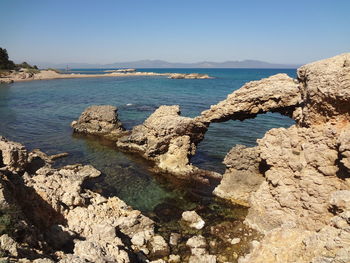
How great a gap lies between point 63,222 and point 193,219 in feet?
23.1

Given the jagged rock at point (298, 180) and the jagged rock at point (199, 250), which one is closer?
the jagged rock at point (199, 250)

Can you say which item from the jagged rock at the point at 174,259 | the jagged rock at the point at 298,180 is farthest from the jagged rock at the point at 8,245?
the jagged rock at the point at 298,180

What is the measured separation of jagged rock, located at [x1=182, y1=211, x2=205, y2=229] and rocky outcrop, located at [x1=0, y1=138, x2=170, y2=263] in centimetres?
215

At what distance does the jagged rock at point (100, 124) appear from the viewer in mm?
35438

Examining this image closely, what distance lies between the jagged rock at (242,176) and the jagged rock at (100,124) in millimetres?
18485

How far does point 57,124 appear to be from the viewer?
4100cm

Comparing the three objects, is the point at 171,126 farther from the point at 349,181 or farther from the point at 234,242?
the point at 349,181

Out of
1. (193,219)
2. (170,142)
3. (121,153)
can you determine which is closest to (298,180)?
(193,219)

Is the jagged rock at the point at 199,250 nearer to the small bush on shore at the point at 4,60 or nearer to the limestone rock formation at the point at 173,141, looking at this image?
the limestone rock formation at the point at 173,141

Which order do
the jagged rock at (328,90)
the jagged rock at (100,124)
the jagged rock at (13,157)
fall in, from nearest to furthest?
the jagged rock at (328,90) < the jagged rock at (13,157) < the jagged rock at (100,124)

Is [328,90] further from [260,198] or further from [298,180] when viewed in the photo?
[260,198]

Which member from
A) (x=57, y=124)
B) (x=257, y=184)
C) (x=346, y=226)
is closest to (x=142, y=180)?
(x=257, y=184)

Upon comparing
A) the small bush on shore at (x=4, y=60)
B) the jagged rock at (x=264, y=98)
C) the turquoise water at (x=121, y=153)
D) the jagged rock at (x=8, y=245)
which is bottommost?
the turquoise water at (x=121, y=153)

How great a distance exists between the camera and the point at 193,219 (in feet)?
53.9
